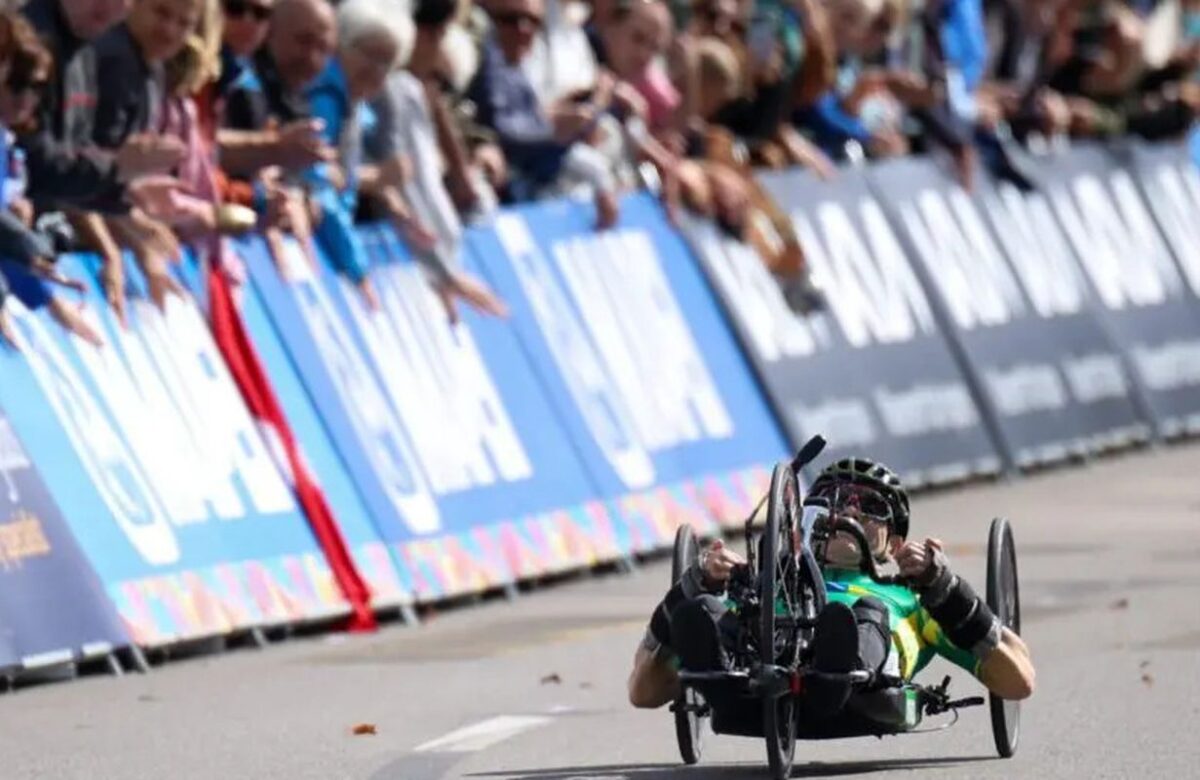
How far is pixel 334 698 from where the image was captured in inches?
500

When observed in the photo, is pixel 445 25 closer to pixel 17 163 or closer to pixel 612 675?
pixel 17 163

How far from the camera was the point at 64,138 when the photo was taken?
14.6 m

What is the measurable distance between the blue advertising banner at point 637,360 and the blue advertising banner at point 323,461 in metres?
2.21

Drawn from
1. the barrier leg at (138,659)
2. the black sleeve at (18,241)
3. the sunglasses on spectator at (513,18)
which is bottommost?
the barrier leg at (138,659)

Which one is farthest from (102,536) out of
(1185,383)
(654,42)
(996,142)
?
(1185,383)

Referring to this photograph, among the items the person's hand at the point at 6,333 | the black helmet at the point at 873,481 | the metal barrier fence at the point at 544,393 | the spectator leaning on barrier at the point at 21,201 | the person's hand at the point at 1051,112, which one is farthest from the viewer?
the person's hand at the point at 1051,112

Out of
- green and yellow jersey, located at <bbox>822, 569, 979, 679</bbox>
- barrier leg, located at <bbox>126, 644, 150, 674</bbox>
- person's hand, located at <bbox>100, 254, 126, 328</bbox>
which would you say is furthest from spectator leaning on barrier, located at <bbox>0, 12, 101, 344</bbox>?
green and yellow jersey, located at <bbox>822, 569, 979, 679</bbox>

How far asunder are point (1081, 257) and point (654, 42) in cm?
592

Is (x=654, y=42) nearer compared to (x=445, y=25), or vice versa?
(x=445, y=25)

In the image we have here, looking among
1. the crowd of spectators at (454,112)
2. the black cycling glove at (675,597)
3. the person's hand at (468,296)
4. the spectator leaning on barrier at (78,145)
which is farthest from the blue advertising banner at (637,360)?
the black cycling glove at (675,597)

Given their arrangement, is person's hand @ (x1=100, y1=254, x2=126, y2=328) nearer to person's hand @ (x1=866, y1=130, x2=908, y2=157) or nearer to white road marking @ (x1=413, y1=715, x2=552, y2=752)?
white road marking @ (x1=413, y1=715, x2=552, y2=752)

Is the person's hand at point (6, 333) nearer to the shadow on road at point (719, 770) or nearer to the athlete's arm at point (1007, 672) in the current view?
the shadow on road at point (719, 770)

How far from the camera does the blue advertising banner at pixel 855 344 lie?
68.0 ft

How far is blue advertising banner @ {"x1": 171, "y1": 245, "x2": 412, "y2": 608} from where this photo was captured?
1566 cm
